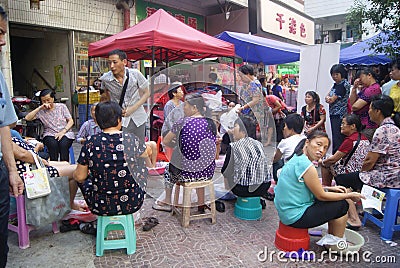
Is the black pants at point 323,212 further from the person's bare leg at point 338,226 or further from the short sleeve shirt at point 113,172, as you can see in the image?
the short sleeve shirt at point 113,172

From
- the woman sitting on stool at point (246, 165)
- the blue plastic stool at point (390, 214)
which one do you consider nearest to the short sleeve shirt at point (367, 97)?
the blue plastic stool at point (390, 214)

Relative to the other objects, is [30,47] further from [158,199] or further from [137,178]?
[137,178]

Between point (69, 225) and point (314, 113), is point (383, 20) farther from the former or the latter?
point (69, 225)

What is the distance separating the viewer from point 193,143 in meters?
2.72

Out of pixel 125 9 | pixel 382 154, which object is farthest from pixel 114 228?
pixel 125 9

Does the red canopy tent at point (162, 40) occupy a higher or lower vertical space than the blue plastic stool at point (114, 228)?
higher

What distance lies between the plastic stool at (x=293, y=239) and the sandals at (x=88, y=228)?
1.54m

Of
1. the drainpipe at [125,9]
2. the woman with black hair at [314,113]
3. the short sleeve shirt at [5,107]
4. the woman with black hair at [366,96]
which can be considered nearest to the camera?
the short sleeve shirt at [5,107]

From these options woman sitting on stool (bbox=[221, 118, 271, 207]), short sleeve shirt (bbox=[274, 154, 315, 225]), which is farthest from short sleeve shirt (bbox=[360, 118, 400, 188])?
woman sitting on stool (bbox=[221, 118, 271, 207])

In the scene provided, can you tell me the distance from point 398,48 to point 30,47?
804cm

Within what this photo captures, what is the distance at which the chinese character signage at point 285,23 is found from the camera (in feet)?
36.8

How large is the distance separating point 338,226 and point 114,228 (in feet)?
5.48

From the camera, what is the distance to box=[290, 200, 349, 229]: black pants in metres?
2.31

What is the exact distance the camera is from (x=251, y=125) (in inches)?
120
